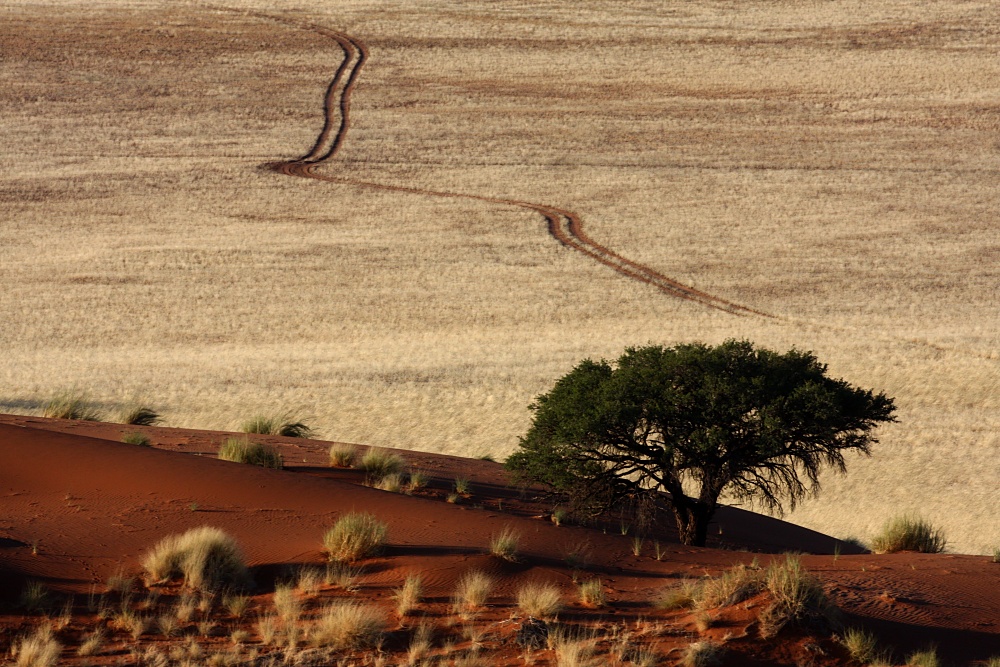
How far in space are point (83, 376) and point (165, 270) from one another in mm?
8725

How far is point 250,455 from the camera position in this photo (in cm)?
1439

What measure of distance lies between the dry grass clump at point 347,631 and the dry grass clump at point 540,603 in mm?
1199

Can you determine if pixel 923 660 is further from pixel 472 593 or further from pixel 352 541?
pixel 352 541

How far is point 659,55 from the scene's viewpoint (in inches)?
2415

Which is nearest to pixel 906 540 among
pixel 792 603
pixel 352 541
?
pixel 792 603

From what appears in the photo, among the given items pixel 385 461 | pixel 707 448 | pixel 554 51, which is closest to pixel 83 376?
pixel 385 461

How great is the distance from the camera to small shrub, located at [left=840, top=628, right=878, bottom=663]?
908 centimetres

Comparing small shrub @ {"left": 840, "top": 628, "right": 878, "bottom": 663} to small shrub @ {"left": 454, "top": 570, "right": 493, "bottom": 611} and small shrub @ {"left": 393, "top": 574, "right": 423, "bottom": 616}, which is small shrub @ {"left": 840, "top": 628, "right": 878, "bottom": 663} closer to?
small shrub @ {"left": 454, "top": 570, "right": 493, "bottom": 611}

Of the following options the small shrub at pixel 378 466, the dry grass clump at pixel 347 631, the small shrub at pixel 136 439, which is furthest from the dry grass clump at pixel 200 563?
the small shrub at pixel 136 439

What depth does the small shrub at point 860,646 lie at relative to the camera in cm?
908

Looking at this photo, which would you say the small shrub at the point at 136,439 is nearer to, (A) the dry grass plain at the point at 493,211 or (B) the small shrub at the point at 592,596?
(B) the small shrub at the point at 592,596

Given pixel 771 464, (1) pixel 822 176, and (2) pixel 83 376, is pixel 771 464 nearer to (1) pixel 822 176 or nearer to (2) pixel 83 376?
(2) pixel 83 376

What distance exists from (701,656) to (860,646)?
1.27 meters

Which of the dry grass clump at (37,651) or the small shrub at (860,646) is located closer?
the dry grass clump at (37,651)
